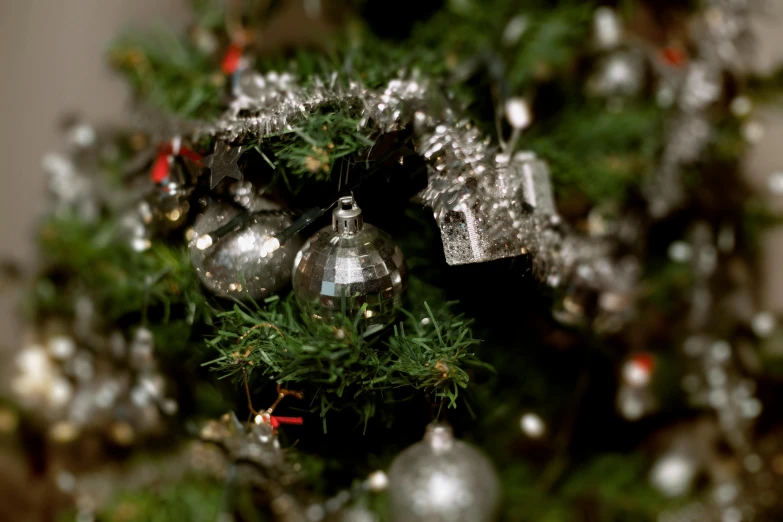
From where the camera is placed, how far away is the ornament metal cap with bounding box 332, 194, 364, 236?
19.5 inches

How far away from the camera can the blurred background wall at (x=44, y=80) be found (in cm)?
103

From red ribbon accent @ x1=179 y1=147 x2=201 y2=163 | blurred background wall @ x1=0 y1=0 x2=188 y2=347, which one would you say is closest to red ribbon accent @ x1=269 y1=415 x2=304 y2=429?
red ribbon accent @ x1=179 y1=147 x2=201 y2=163

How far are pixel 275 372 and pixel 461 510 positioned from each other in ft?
0.87

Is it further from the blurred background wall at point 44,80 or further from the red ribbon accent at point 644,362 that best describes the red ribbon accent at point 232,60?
the red ribbon accent at point 644,362

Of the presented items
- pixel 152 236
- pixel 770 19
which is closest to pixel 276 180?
pixel 152 236

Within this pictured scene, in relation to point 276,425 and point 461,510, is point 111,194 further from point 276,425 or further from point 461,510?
point 461,510

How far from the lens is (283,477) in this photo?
2.33ft

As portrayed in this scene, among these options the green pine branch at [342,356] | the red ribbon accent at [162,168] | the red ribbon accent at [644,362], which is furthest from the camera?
the red ribbon accent at [644,362]

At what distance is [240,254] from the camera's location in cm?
53

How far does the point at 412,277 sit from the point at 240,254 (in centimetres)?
18

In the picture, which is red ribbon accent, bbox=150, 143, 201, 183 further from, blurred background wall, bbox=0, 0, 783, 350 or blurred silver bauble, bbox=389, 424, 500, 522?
blurred background wall, bbox=0, 0, 783, 350

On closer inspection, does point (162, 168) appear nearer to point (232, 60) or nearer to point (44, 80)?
point (232, 60)

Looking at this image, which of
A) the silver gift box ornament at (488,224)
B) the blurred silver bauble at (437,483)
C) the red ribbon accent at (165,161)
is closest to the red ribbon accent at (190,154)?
the red ribbon accent at (165,161)

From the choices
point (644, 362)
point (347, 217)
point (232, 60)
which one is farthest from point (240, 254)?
point (644, 362)
